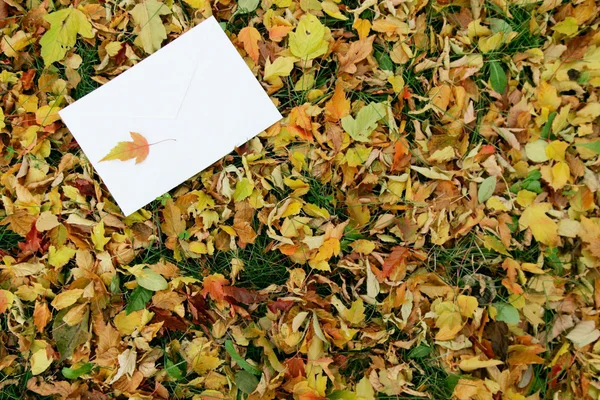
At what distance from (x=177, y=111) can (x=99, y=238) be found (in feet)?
1.44

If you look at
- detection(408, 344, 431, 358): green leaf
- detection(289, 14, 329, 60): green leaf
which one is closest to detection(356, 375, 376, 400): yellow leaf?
detection(408, 344, 431, 358): green leaf

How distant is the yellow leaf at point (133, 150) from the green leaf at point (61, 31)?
319 mm

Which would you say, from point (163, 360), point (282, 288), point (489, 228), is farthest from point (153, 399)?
point (489, 228)

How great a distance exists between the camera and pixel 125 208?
4.58 ft

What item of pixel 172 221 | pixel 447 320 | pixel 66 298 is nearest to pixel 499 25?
pixel 447 320

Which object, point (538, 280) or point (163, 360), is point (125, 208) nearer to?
point (163, 360)

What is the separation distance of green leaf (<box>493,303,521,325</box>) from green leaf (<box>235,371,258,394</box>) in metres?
0.72

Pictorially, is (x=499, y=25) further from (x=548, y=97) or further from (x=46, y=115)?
(x=46, y=115)

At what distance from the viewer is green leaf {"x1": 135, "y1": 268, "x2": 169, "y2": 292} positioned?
1341 millimetres

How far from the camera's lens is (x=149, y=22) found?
1.42 meters

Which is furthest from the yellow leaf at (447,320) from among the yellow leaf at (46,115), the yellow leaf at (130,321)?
the yellow leaf at (46,115)

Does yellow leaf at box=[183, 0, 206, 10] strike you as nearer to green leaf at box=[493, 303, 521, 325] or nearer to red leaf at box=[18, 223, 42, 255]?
red leaf at box=[18, 223, 42, 255]

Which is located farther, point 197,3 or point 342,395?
point 197,3

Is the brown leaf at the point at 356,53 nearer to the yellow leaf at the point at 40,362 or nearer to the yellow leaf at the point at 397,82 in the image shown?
the yellow leaf at the point at 397,82
